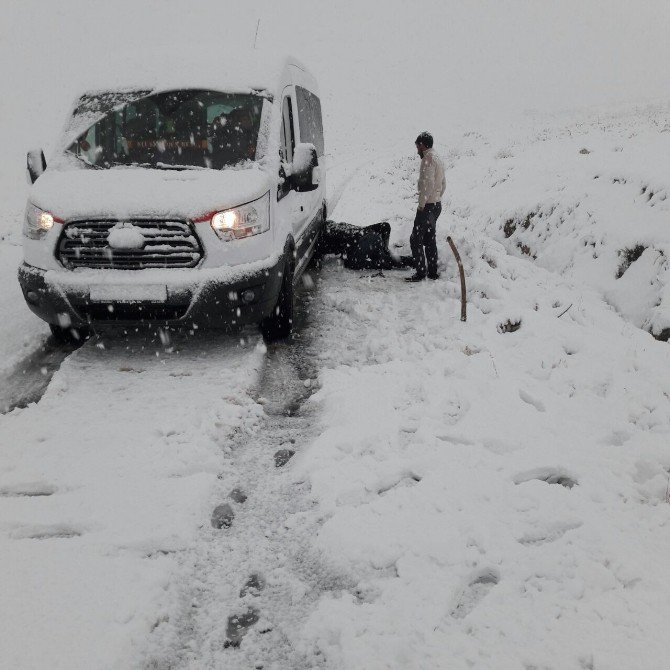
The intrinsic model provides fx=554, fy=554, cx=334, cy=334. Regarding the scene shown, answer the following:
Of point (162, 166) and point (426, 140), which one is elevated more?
point (426, 140)

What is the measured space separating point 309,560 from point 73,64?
4562 centimetres

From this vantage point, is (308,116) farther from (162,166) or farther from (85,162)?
(85,162)

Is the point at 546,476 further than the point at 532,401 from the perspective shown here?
No

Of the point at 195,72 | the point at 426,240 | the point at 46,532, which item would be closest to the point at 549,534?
the point at 46,532

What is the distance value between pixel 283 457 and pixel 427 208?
4744mm

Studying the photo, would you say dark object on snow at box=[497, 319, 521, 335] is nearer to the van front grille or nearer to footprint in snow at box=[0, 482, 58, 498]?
the van front grille

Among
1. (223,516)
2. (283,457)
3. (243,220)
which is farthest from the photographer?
(243,220)

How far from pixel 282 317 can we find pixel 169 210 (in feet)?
4.81

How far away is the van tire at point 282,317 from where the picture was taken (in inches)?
199

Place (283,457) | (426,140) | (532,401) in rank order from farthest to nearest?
(426,140)
(532,401)
(283,457)

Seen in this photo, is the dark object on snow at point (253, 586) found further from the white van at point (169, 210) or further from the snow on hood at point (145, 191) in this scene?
the snow on hood at point (145, 191)

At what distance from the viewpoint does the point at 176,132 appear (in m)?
4.96

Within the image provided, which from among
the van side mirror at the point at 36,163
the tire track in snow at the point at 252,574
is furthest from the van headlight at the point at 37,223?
the tire track in snow at the point at 252,574

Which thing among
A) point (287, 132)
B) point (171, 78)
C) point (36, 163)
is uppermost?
point (171, 78)
